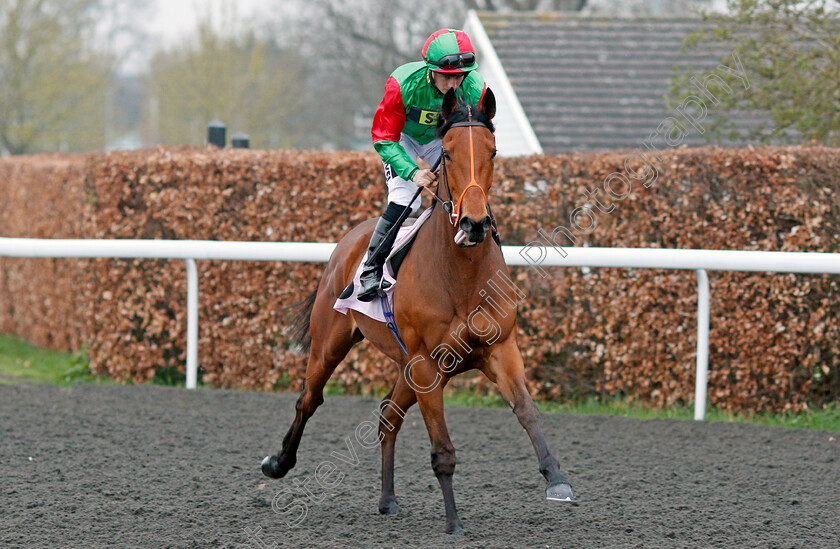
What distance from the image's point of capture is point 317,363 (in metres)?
4.90

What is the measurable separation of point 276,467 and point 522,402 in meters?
1.60

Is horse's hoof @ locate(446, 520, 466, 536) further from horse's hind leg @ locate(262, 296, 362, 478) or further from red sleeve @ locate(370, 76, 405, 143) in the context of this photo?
red sleeve @ locate(370, 76, 405, 143)

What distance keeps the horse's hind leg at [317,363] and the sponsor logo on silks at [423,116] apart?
109 centimetres

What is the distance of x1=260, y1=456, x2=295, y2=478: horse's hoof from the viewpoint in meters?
4.75

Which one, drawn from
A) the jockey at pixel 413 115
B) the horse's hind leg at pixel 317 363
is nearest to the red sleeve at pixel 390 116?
the jockey at pixel 413 115

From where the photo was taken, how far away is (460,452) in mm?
5582

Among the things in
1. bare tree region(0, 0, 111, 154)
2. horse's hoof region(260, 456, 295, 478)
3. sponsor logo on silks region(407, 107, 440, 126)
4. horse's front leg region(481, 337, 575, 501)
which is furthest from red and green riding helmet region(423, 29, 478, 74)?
bare tree region(0, 0, 111, 154)

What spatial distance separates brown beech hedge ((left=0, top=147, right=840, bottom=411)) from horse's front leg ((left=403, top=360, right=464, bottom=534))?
3.03m

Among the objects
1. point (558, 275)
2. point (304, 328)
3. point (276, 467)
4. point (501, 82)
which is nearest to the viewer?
point (276, 467)

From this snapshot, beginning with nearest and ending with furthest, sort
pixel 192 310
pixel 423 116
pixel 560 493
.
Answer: pixel 560 493 → pixel 423 116 → pixel 192 310

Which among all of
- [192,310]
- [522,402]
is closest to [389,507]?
[522,402]

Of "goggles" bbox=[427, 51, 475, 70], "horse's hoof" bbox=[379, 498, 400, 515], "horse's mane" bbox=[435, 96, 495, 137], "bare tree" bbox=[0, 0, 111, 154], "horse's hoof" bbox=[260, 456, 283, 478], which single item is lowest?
"horse's hoof" bbox=[379, 498, 400, 515]

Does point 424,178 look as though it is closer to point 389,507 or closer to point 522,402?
point 522,402

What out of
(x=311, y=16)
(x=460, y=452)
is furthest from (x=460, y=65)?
(x=311, y=16)
